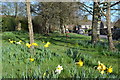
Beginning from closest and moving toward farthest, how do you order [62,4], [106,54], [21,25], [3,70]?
[3,70] < [106,54] < [62,4] < [21,25]

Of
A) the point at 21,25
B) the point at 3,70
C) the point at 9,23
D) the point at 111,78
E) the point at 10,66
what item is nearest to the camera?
the point at 111,78

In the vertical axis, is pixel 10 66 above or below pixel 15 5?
below

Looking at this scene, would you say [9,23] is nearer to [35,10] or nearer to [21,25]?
[21,25]

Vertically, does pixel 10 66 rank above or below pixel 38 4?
below

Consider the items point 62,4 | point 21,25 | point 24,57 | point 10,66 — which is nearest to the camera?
point 10,66

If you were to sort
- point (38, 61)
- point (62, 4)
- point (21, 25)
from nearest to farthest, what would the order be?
point (38, 61)
point (62, 4)
point (21, 25)

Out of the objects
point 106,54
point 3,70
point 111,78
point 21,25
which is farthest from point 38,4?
point 111,78

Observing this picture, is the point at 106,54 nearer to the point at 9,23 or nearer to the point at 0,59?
the point at 0,59

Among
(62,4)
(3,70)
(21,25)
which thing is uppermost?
(62,4)

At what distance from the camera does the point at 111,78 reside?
7.48 ft

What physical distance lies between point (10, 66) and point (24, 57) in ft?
1.85

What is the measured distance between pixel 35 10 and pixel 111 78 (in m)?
17.3

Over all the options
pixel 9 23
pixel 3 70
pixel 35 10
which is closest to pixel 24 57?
pixel 3 70

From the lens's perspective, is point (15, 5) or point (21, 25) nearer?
point (15, 5)
